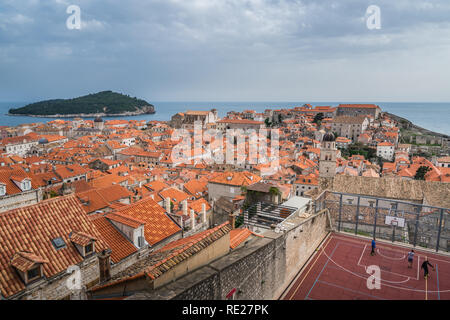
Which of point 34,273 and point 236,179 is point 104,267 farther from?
point 236,179

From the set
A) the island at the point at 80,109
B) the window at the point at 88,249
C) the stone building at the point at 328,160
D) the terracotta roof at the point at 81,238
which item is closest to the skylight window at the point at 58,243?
Result: the terracotta roof at the point at 81,238

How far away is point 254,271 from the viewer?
7.27 metres

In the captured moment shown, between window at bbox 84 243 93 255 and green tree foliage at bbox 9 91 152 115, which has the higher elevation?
green tree foliage at bbox 9 91 152 115

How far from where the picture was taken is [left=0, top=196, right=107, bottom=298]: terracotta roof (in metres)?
6.13

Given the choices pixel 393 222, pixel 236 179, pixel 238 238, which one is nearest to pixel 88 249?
pixel 238 238

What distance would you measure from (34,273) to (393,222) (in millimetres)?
12483

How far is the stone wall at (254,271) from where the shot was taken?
522cm

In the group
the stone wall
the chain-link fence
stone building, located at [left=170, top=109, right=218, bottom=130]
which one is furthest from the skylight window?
stone building, located at [left=170, top=109, right=218, bottom=130]

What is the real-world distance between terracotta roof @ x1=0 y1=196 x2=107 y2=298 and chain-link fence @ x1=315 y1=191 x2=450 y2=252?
1013cm

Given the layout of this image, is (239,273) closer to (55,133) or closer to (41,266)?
(41,266)

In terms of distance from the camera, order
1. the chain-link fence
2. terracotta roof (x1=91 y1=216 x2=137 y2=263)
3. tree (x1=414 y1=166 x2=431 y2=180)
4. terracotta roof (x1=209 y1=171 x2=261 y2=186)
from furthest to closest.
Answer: tree (x1=414 y1=166 x2=431 y2=180) → terracotta roof (x1=209 y1=171 x2=261 y2=186) → the chain-link fence → terracotta roof (x1=91 y1=216 x2=137 y2=263)

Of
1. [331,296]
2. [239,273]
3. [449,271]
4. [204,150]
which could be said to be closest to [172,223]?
[239,273]

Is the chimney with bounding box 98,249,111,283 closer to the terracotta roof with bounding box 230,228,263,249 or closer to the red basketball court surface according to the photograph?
the terracotta roof with bounding box 230,228,263,249

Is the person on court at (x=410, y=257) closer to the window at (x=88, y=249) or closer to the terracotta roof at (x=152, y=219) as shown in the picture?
the terracotta roof at (x=152, y=219)
